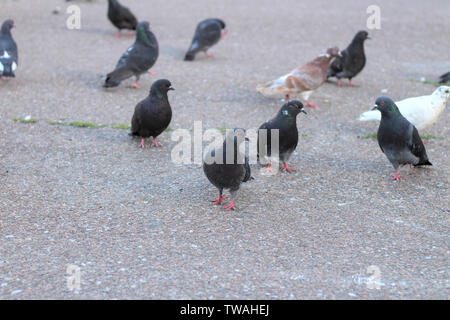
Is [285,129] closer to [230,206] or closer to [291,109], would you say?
[291,109]

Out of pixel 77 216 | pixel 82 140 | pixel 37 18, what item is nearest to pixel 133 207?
pixel 77 216

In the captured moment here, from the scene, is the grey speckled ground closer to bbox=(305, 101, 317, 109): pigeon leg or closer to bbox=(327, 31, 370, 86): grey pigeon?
bbox=(305, 101, 317, 109): pigeon leg

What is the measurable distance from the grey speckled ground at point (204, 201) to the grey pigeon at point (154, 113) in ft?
0.86

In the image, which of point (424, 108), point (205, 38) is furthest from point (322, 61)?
point (205, 38)

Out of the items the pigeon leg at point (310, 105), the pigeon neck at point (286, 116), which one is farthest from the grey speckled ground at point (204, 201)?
the pigeon neck at point (286, 116)

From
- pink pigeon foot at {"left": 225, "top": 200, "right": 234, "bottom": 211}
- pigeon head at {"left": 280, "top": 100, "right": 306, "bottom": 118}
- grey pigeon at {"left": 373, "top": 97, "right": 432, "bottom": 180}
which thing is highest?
pigeon head at {"left": 280, "top": 100, "right": 306, "bottom": 118}

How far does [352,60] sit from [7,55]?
5.55 metres

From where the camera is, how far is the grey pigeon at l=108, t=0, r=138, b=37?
1214cm

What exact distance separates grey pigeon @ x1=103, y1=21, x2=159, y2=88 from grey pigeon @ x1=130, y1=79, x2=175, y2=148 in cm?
224

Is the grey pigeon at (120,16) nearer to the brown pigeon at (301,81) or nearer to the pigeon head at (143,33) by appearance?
the pigeon head at (143,33)

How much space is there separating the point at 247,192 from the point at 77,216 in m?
1.67

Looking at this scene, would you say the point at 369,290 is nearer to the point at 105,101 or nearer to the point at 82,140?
the point at 82,140

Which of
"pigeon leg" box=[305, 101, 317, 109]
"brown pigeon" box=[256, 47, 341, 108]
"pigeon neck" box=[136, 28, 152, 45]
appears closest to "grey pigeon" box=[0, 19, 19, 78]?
"pigeon neck" box=[136, 28, 152, 45]

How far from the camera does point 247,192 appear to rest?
558 cm
